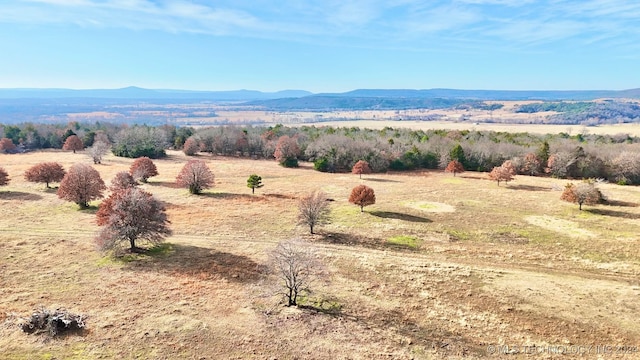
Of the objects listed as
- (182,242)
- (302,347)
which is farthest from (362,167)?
(302,347)

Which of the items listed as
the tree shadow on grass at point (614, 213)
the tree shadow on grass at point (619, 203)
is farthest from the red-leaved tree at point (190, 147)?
the tree shadow on grass at point (619, 203)

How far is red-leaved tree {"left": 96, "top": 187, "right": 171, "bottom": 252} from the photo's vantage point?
38.2 metres

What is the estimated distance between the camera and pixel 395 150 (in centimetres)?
10844

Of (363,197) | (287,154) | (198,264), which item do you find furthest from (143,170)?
(363,197)

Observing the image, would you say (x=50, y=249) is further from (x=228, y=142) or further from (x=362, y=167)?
(x=228, y=142)

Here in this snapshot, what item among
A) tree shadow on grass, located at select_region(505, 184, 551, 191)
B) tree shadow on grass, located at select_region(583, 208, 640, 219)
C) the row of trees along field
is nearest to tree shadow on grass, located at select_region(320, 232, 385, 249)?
tree shadow on grass, located at select_region(583, 208, 640, 219)

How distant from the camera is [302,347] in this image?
24.9 metres

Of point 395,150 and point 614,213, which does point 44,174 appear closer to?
point 395,150

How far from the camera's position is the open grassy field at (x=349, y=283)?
2525 cm

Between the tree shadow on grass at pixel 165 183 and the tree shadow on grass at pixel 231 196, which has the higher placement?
the tree shadow on grass at pixel 165 183

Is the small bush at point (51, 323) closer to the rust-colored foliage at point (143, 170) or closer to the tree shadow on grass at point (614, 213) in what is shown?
the rust-colored foliage at point (143, 170)

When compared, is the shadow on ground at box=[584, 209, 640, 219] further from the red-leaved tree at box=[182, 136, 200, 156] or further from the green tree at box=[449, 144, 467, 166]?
the red-leaved tree at box=[182, 136, 200, 156]

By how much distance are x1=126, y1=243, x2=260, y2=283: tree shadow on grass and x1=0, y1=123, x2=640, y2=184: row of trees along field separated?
60.3 meters

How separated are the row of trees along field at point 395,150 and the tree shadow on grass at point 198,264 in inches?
2375
